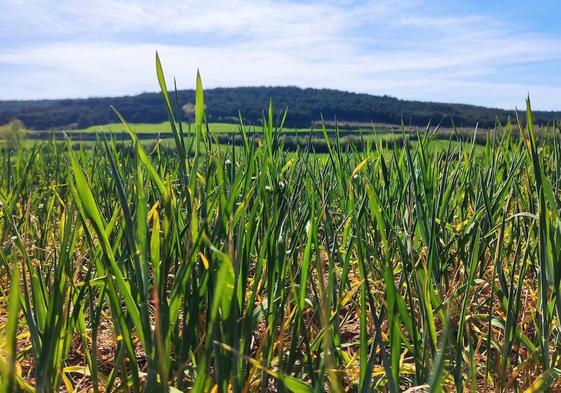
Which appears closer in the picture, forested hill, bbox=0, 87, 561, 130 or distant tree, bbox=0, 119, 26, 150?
distant tree, bbox=0, 119, 26, 150

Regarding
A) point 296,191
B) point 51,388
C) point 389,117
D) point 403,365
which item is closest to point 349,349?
point 403,365

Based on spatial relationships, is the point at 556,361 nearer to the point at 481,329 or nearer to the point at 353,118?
the point at 481,329

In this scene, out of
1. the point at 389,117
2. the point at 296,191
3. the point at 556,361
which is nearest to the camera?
the point at 556,361

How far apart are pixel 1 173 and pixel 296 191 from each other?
6.88 feet

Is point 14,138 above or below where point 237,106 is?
below

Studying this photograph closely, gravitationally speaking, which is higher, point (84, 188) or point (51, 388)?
point (84, 188)

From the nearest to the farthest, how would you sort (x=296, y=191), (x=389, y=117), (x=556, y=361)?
1. (x=556, y=361)
2. (x=296, y=191)
3. (x=389, y=117)

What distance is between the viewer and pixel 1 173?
110 inches

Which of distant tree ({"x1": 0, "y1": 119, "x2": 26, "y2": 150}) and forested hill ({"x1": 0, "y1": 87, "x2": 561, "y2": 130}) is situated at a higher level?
forested hill ({"x1": 0, "y1": 87, "x2": 561, "y2": 130})

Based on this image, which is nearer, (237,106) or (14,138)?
(14,138)

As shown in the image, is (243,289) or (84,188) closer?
(84,188)

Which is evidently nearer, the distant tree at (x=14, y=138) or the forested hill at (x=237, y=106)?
the distant tree at (x=14, y=138)

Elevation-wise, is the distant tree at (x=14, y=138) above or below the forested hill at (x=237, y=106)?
below

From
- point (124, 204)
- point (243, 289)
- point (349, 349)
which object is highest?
point (124, 204)
